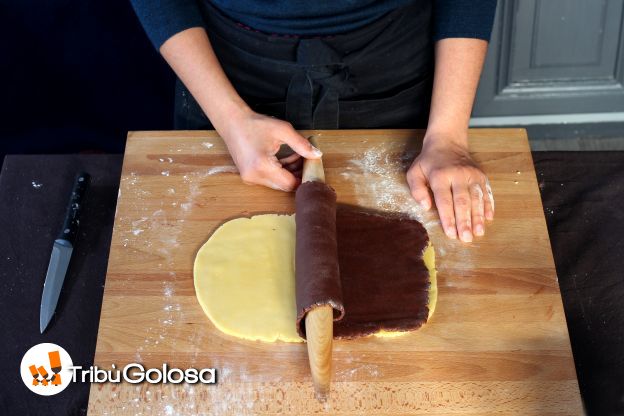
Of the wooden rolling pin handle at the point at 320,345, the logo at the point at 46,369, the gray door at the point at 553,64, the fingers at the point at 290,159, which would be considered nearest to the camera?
the wooden rolling pin handle at the point at 320,345

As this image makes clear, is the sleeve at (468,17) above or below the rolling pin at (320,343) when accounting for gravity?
above

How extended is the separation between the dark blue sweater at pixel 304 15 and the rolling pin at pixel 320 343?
539mm

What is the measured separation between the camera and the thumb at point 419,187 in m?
1.12

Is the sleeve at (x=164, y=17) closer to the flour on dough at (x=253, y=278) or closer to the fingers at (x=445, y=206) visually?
the flour on dough at (x=253, y=278)

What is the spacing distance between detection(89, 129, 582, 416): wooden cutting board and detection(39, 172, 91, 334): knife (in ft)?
0.38

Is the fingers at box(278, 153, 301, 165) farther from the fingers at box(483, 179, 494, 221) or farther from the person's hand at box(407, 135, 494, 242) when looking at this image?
the fingers at box(483, 179, 494, 221)

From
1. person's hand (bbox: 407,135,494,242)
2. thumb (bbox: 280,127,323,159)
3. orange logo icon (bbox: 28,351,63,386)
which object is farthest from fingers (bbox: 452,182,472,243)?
orange logo icon (bbox: 28,351,63,386)

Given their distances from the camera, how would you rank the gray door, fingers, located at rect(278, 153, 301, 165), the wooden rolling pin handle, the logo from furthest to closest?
the gray door
fingers, located at rect(278, 153, 301, 165)
the logo
the wooden rolling pin handle

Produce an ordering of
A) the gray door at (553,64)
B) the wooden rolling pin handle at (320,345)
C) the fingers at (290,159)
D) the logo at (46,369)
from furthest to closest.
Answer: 1. the gray door at (553,64)
2. the fingers at (290,159)
3. the logo at (46,369)
4. the wooden rolling pin handle at (320,345)

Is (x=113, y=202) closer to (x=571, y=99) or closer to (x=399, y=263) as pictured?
(x=399, y=263)

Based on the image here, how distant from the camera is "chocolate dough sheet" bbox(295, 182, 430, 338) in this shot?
0.94 m

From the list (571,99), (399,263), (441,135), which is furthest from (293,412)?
(571,99)

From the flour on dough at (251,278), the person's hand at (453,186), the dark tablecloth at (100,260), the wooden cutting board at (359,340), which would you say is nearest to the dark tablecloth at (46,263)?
the dark tablecloth at (100,260)

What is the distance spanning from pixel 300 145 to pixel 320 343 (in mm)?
359
